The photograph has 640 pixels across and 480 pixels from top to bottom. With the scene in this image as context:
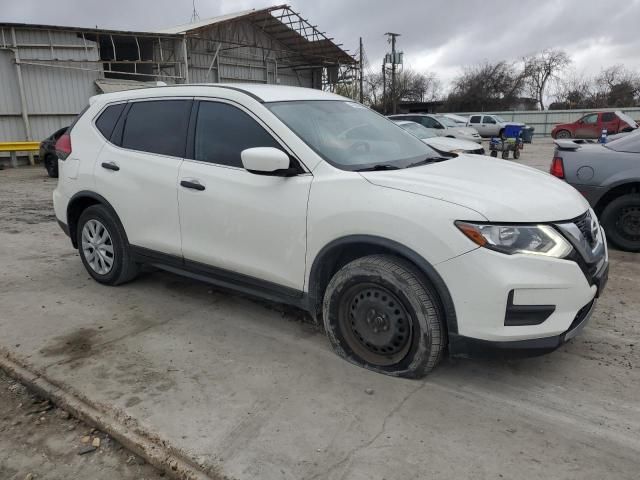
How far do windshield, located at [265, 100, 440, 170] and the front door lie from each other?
9.1 inches

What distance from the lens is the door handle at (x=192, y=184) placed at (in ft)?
12.2

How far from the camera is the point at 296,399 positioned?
295cm

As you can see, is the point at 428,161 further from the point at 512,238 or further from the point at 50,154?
the point at 50,154

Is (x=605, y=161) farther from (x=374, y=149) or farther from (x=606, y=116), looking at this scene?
(x=606, y=116)

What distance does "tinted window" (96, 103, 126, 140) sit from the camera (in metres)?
4.53

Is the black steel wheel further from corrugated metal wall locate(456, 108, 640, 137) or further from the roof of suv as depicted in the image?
corrugated metal wall locate(456, 108, 640, 137)

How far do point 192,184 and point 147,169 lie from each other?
569 mm

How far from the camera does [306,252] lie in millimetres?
3283

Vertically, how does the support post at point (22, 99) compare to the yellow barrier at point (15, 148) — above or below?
above

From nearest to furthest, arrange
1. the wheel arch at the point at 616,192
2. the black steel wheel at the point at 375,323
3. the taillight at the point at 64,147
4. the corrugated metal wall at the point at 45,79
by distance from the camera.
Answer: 1. the black steel wheel at the point at 375,323
2. the taillight at the point at 64,147
3. the wheel arch at the point at 616,192
4. the corrugated metal wall at the point at 45,79

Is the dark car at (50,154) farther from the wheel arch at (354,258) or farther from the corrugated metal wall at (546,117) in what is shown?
the corrugated metal wall at (546,117)

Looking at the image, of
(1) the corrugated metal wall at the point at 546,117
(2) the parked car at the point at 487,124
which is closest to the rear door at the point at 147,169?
(2) the parked car at the point at 487,124

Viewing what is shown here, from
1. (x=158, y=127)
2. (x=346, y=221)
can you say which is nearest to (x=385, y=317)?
(x=346, y=221)

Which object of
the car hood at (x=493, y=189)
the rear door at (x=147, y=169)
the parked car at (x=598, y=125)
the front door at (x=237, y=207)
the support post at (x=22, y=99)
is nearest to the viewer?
the car hood at (x=493, y=189)
